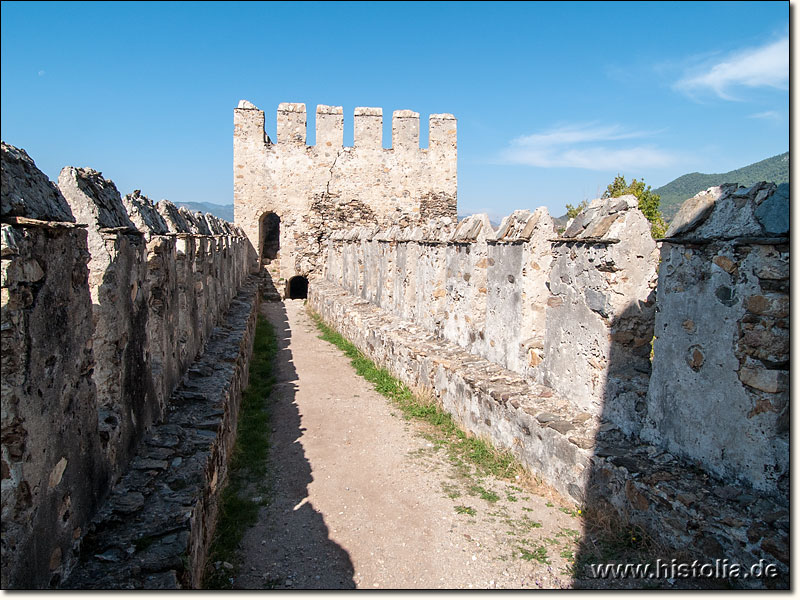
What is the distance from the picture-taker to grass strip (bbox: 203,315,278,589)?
3.52 metres

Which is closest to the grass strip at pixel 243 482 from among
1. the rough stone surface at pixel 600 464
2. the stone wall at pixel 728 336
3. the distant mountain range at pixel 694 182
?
the rough stone surface at pixel 600 464

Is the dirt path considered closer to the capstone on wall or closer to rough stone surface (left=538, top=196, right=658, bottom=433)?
rough stone surface (left=538, top=196, right=658, bottom=433)

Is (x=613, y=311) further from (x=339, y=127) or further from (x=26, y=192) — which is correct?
(x=339, y=127)

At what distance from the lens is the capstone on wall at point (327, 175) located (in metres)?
18.7

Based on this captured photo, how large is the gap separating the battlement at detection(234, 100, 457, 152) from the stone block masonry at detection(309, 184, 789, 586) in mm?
12586

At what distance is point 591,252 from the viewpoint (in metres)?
4.52

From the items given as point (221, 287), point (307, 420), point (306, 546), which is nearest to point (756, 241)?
point (306, 546)

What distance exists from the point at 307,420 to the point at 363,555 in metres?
2.99

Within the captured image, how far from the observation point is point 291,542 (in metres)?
3.88

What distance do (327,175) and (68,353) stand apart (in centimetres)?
1709

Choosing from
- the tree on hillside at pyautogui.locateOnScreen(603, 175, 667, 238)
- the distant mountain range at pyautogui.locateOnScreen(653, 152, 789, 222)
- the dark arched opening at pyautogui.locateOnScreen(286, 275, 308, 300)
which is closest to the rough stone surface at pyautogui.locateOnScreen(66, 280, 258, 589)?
the tree on hillside at pyautogui.locateOnScreen(603, 175, 667, 238)

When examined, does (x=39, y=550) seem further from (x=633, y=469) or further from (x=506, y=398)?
(x=506, y=398)

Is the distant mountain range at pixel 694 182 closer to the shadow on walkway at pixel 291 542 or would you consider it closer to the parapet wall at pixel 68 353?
the shadow on walkway at pixel 291 542

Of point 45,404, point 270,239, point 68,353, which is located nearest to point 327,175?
point 270,239
